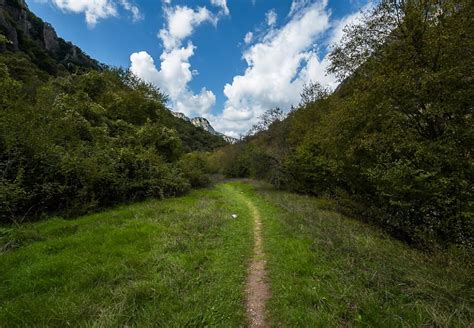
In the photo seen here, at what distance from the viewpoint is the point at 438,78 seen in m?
8.99

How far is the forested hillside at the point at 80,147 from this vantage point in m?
10.0

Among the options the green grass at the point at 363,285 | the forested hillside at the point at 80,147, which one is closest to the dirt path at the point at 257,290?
the green grass at the point at 363,285

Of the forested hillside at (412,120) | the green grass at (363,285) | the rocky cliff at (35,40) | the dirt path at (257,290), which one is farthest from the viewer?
the rocky cliff at (35,40)

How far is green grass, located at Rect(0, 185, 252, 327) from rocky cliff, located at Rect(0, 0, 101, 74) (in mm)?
44812

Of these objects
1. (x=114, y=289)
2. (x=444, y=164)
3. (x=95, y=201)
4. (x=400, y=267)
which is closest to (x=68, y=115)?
(x=95, y=201)

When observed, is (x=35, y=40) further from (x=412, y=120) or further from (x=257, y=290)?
(x=257, y=290)

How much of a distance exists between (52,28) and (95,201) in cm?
8007

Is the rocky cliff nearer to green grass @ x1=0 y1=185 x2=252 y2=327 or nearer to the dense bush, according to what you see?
the dense bush

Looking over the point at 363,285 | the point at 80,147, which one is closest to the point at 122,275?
the point at 363,285

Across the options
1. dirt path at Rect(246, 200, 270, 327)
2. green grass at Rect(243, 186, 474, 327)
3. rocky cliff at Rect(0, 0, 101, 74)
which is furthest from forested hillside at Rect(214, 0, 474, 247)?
rocky cliff at Rect(0, 0, 101, 74)

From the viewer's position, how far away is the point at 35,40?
59.4 meters

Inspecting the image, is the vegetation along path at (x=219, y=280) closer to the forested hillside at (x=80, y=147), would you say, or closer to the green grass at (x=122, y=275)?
the green grass at (x=122, y=275)

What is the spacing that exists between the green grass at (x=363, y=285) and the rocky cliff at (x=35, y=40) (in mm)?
49587

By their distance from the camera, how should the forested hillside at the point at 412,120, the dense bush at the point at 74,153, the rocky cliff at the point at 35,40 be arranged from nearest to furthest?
the forested hillside at the point at 412,120 → the dense bush at the point at 74,153 → the rocky cliff at the point at 35,40
